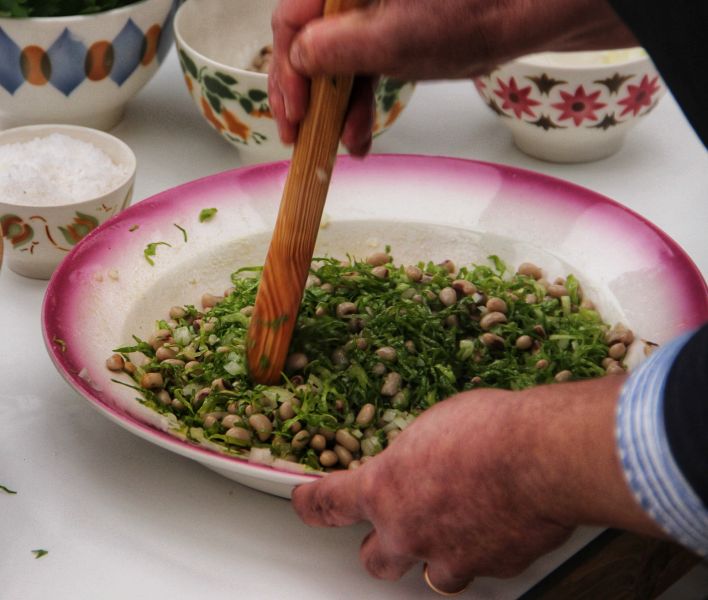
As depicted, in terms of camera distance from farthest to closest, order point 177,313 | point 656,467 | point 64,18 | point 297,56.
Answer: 1. point 64,18
2. point 177,313
3. point 297,56
4. point 656,467

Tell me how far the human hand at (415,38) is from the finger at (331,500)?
0.36 meters

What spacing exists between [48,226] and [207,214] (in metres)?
0.19

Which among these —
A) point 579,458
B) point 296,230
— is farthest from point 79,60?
point 579,458

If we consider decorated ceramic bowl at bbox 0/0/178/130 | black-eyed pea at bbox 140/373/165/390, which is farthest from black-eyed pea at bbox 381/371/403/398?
decorated ceramic bowl at bbox 0/0/178/130

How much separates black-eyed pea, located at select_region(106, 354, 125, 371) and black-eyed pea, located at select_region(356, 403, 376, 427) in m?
0.24

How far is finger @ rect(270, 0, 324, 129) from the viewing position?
3.20ft

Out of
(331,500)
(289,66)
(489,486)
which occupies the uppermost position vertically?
(289,66)

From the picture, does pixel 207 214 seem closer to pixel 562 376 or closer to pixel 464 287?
pixel 464 287

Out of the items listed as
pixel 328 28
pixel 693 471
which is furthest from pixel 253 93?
pixel 693 471

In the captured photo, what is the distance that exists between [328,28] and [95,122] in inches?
29.7

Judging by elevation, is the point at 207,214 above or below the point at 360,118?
below

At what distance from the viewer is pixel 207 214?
122 cm

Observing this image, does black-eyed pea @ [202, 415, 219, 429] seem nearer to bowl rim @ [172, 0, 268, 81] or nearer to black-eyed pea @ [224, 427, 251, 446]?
black-eyed pea @ [224, 427, 251, 446]

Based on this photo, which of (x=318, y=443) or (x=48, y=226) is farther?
(x=48, y=226)
